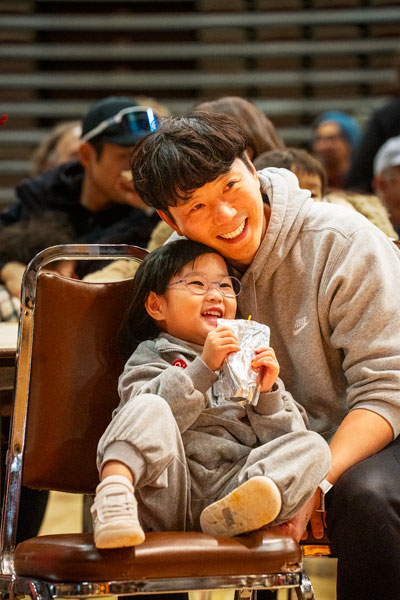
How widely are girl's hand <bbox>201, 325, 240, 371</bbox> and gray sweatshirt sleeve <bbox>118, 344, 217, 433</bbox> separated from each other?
0.05 ft

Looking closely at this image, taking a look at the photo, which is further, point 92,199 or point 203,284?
point 92,199

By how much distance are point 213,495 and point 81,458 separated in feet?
1.19

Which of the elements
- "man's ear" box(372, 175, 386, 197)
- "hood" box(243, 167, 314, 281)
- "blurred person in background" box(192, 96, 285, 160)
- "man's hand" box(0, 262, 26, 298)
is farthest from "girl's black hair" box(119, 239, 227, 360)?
"man's ear" box(372, 175, 386, 197)

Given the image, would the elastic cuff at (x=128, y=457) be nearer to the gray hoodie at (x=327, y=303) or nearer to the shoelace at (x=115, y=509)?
the shoelace at (x=115, y=509)

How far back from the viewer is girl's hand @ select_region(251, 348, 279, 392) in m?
1.73

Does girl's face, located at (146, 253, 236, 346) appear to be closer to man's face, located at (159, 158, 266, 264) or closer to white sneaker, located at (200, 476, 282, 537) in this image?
man's face, located at (159, 158, 266, 264)

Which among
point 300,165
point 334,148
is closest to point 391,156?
point 334,148

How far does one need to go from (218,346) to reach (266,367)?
0.10m

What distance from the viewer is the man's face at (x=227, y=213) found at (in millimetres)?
1920

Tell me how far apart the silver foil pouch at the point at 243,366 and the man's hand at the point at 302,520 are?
8.5 inches

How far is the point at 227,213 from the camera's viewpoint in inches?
75.0

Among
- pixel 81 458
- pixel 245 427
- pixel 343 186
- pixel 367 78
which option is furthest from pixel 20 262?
pixel 367 78

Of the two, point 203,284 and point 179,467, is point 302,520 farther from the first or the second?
point 203,284

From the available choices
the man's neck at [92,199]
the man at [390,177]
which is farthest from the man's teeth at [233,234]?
the man at [390,177]
